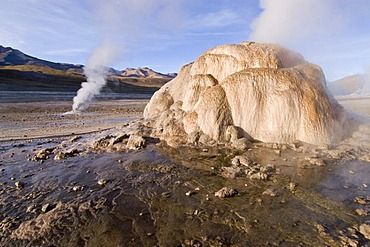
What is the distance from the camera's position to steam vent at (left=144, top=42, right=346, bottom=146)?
44.0ft

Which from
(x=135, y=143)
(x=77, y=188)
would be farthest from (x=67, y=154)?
(x=77, y=188)

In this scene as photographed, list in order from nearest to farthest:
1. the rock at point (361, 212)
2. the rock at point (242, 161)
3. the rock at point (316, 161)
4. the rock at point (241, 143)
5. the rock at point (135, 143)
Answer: the rock at point (361, 212) < the rock at point (316, 161) < the rock at point (242, 161) < the rock at point (241, 143) < the rock at point (135, 143)

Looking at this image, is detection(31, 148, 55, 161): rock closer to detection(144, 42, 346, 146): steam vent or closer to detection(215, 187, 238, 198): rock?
detection(144, 42, 346, 146): steam vent

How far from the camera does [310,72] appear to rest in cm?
1523

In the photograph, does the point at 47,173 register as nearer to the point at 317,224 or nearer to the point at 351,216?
the point at 317,224

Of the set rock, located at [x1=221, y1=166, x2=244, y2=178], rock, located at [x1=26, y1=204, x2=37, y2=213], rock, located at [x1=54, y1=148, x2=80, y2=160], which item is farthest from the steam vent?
rock, located at [x1=26, y1=204, x2=37, y2=213]

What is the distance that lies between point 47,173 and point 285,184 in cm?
931

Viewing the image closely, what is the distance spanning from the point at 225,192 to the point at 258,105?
733cm

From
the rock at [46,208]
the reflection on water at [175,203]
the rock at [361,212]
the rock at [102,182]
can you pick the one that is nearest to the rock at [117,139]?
the reflection on water at [175,203]

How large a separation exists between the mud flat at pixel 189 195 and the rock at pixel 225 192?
3cm

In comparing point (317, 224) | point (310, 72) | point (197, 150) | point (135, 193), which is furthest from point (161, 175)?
point (310, 72)

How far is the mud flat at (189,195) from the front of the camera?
253 inches

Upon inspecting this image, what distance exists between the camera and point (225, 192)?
27.1ft

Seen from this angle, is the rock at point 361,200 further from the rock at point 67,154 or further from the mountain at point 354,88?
the mountain at point 354,88
